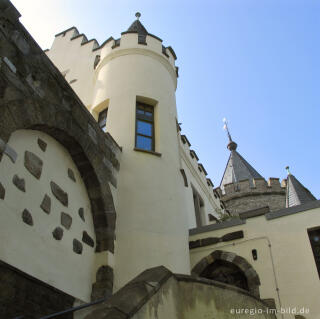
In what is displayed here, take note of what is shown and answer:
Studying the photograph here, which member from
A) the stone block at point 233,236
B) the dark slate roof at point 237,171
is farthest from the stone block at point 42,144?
the dark slate roof at point 237,171

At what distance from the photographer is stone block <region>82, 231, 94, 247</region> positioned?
517 cm

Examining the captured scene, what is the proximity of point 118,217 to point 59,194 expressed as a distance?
1.40m

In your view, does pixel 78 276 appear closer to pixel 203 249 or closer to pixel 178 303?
pixel 178 303

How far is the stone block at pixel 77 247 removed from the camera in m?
4.87

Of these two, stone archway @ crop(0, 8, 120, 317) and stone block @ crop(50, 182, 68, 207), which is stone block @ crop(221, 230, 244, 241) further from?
stone block @ crop(50, 182, 68, 207)

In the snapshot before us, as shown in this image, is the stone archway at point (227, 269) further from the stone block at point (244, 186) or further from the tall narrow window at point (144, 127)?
the stone block at point (244, 186)

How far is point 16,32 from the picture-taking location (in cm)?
436

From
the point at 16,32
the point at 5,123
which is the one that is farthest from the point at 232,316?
the point at 16,32

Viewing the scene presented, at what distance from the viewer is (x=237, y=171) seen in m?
22.9

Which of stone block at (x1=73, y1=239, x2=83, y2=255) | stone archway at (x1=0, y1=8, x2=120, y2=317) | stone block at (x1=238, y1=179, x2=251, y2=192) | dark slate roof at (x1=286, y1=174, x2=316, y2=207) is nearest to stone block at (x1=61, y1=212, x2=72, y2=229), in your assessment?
stone block at (x1=73, y1=239, x2=83, y2=255)

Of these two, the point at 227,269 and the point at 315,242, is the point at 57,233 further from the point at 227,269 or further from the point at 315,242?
the point at 315,242

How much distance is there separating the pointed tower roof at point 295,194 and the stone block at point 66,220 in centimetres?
720

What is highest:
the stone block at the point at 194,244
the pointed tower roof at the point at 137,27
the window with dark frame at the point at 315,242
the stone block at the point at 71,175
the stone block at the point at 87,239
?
the pointed tower roof at the point at 137,27

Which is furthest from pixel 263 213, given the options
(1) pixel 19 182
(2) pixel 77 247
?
(1) pixel 19 182
